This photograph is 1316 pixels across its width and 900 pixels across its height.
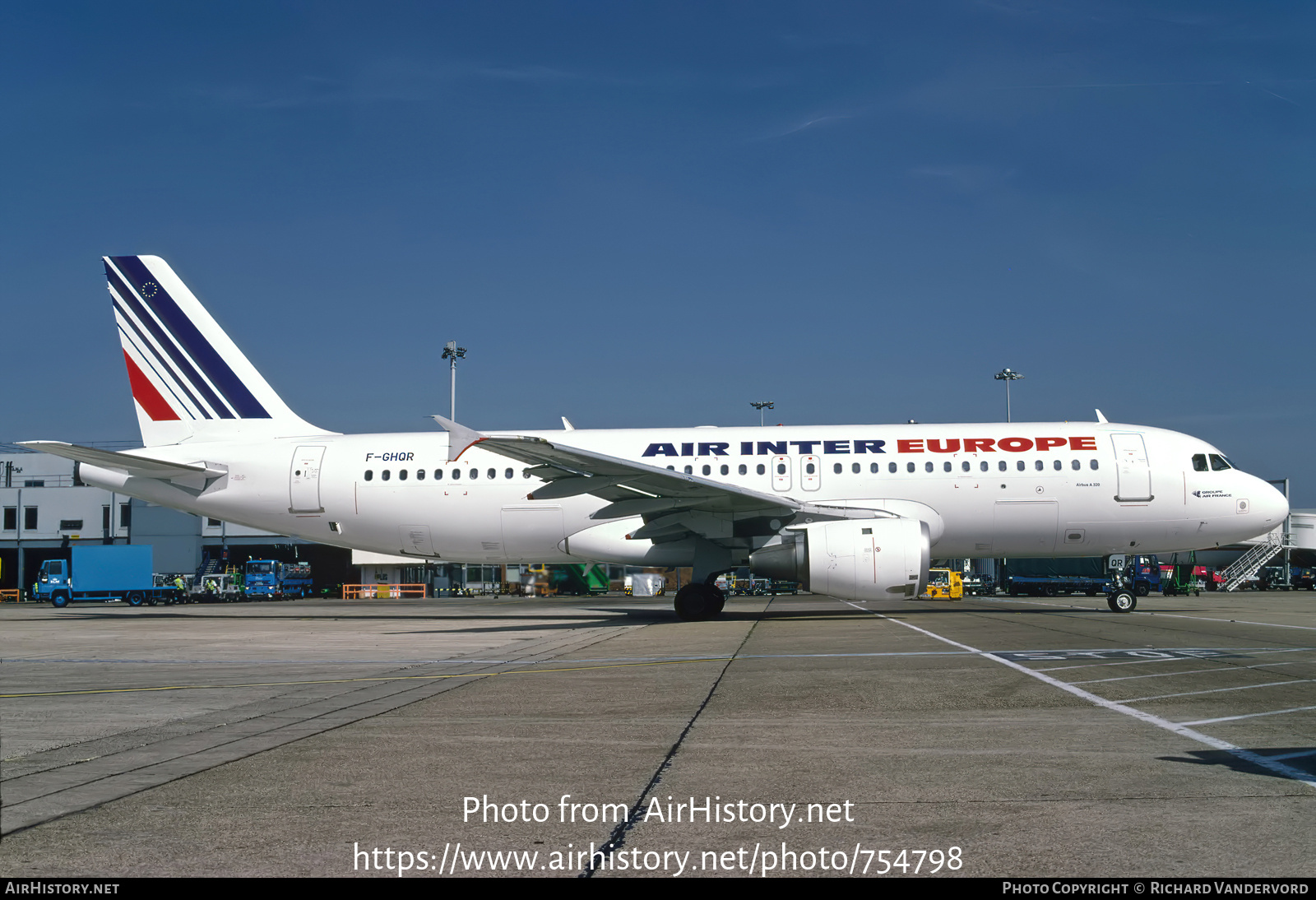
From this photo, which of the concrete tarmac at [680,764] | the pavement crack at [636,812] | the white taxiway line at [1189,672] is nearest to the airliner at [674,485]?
the concrete tarmac at [680,764]

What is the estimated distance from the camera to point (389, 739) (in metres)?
7.09

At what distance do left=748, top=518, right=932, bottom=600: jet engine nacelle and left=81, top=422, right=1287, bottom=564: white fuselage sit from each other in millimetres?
2168

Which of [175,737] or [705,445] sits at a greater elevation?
[705,445]

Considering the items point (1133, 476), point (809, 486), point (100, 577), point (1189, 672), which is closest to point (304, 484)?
point (809, 486)

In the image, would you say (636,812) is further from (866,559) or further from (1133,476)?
(1133,476)

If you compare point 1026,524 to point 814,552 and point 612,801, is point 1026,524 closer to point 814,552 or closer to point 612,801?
point 814,552

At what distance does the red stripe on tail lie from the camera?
2512 centimetres

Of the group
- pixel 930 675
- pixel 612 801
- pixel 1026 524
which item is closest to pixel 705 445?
pixel 1026 524

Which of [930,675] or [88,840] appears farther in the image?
[930,675]

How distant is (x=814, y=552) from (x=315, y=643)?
9335 mm

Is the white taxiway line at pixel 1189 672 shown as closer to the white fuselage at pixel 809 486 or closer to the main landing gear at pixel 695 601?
the white fuselage at pixel 809 486

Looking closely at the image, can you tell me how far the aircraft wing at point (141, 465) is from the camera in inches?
874

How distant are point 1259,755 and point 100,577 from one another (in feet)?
163

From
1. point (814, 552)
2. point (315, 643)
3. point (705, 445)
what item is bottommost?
point (315, 643)
